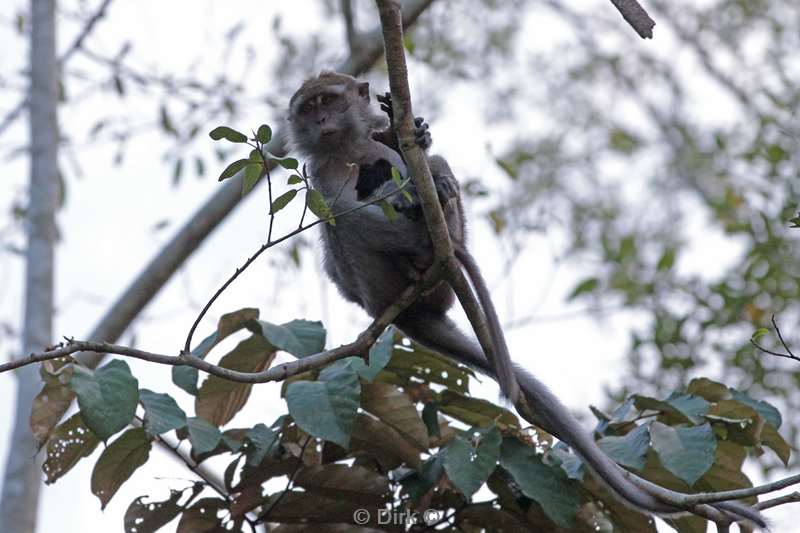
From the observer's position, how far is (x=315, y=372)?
438 cm

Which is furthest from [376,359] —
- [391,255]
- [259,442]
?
[391,255]

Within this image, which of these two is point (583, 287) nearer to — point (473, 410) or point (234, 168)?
point (473, 410)

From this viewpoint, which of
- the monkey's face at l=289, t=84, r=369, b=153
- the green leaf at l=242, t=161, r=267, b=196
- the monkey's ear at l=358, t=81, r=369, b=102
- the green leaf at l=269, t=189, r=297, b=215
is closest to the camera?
the green leaf at l=269, t=189, r=297, b=215

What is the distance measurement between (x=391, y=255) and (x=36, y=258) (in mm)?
4231

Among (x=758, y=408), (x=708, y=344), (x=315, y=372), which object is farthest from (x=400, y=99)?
(x=708, y=344)

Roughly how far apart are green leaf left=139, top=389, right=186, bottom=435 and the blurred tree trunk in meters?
3.66

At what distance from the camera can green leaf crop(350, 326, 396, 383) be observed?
156 inches

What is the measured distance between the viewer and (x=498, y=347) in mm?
4207

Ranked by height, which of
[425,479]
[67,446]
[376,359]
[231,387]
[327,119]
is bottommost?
[425,479]

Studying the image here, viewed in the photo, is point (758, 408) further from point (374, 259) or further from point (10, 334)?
point (10, 334)

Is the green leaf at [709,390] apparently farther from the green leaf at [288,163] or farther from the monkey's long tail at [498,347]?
the green leaf at [288,163]

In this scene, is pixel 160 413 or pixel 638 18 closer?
pixel 638 18

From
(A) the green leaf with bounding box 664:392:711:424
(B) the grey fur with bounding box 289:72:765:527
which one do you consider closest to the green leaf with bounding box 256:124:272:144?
(B) the grey fur with bounding box 289:72:765:527

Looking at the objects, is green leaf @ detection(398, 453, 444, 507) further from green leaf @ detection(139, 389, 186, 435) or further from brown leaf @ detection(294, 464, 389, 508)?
green leaf @ detection(139, 389, 186, 435)
